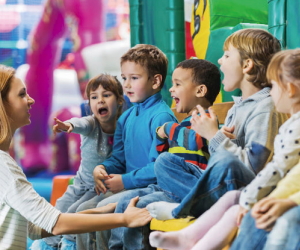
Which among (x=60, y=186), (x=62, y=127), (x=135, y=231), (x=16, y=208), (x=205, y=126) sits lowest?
(x=60, y=186)

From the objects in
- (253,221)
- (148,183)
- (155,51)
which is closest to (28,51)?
(155,51)

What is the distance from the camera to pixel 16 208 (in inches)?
57.5

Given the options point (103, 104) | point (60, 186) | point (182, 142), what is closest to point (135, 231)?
point (182, 142)

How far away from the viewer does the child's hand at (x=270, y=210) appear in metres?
1.00

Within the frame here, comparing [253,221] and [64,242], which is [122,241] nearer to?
[64,242]

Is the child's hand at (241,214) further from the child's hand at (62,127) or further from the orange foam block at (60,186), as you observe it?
the orange foam block at (60,186)

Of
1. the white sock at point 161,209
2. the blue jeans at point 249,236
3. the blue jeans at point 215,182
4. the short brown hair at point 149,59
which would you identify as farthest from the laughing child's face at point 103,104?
the blue jeans at point 249,236

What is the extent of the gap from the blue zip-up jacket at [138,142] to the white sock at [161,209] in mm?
305

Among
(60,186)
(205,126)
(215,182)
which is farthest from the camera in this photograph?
(60,186)

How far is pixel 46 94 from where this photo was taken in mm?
4688

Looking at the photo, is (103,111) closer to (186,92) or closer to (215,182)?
(186,92)

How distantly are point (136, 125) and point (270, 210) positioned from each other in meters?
0.97

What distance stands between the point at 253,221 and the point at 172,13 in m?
1.84

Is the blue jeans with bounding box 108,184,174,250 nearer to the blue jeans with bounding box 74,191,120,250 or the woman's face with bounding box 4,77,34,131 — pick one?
the blue jeans with bounding box 74,191,120,250
